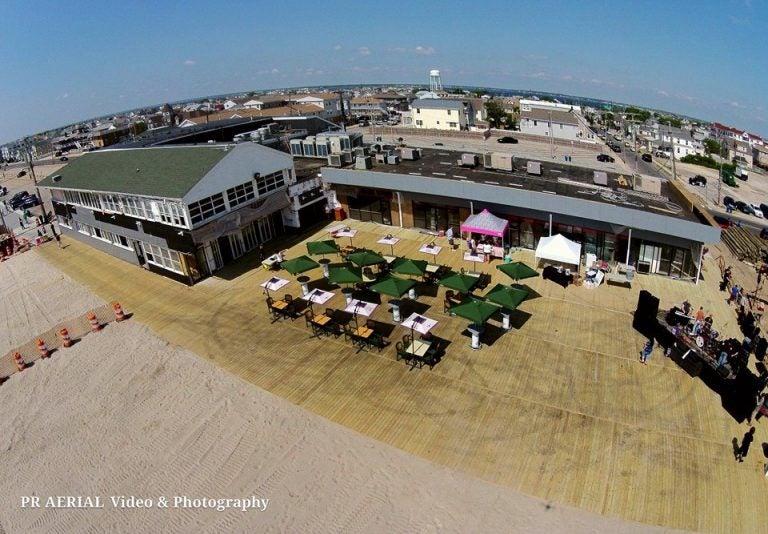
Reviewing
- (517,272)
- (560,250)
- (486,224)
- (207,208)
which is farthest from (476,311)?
(207,208)

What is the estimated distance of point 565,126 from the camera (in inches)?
3310

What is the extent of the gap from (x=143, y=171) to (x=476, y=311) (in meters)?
27.9

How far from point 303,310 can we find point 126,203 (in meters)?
17.6

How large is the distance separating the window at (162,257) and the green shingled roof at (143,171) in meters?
4.17

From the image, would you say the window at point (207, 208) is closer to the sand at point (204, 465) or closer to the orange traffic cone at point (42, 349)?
the sand at point (204, 465)

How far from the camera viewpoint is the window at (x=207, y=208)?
28611mm

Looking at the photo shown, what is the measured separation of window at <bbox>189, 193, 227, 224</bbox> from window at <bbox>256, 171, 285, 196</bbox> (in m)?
3.84

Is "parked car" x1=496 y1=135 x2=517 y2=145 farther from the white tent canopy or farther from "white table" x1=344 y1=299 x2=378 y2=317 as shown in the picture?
"white table" x1=344 y1=299 x2=378 y2=317

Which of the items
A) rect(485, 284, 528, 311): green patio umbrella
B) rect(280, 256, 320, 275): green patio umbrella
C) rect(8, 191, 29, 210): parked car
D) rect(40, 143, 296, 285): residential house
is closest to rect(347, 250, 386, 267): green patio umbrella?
rect(280, 256, 320, 275): green patio umbrella

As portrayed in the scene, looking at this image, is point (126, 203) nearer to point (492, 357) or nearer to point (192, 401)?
point (192, 401)

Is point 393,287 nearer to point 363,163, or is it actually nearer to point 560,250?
point 560,250

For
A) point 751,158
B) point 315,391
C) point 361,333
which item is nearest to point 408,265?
point 361,333

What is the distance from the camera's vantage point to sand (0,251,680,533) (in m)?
13.6

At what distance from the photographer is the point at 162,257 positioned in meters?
31.7
